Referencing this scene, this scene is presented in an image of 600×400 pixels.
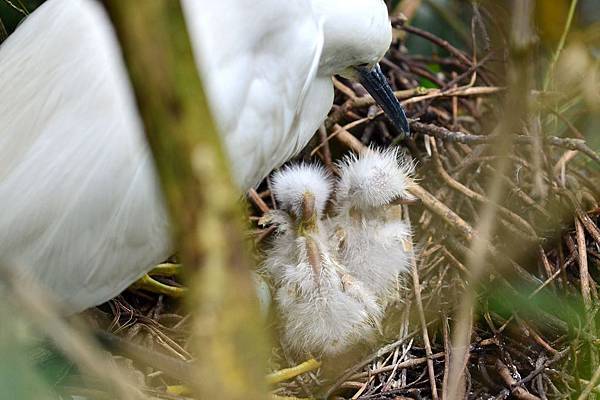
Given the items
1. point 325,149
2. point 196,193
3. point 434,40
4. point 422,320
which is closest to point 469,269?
point 422,320

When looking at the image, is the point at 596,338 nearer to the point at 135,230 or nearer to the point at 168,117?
the point at 135,230

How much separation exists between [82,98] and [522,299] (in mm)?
782

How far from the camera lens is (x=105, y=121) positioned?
1129 mm

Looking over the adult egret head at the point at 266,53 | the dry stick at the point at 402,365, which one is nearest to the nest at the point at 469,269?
the dry stick at the point at 402,365

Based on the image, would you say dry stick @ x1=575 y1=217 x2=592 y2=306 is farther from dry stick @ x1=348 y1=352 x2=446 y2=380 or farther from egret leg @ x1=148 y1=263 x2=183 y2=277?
egret leg @ x1=148 y1=263 x2=183 y2=277

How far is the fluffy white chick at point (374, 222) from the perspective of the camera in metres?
1.52

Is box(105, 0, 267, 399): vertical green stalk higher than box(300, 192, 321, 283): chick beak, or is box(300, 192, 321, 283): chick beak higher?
box(105, 0, 267, 399): vertical green stalk

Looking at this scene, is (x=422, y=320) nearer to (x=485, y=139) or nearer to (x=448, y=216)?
(x=448, y=216)

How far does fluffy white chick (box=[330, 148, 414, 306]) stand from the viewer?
5.00 ft

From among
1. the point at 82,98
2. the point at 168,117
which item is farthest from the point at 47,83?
the point at 168,117

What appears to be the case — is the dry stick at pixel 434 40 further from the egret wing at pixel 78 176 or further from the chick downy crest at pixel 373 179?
the egret wing at pixel 78 176

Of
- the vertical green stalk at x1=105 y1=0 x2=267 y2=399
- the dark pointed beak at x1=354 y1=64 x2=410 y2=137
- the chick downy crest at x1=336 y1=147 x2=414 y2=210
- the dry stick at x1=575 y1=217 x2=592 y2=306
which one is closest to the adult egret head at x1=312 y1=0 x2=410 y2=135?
the dark pointed beak at x1=354 y1=64 x2=410 y2=137

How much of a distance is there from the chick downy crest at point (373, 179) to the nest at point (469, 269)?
Result: 7cm

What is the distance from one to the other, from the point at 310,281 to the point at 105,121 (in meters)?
0.51
